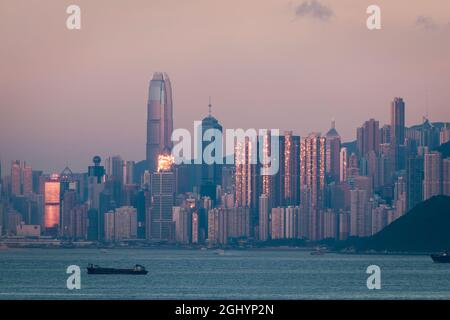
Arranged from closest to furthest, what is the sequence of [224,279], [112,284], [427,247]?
[112,284] → [224,279] → [427,247]
